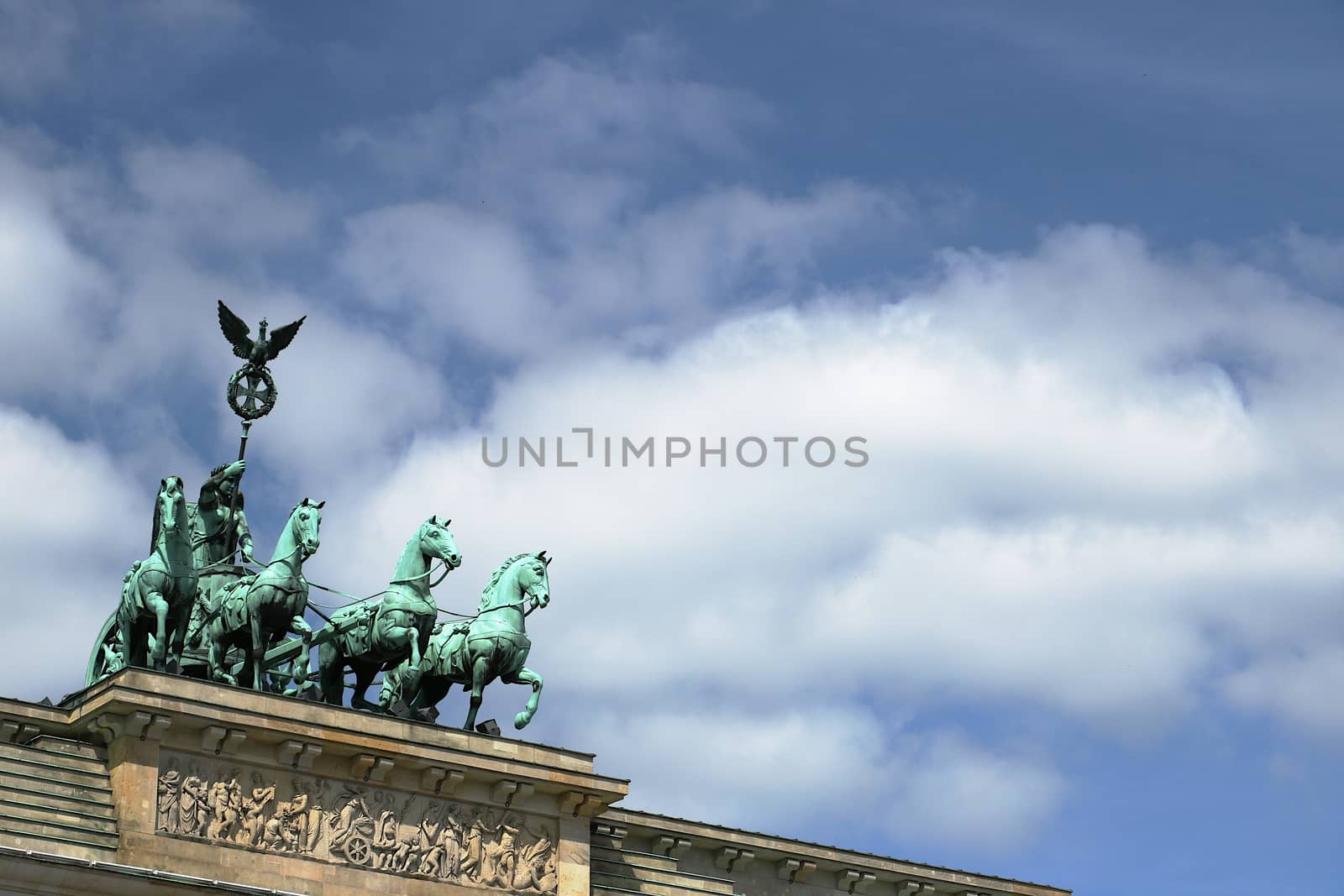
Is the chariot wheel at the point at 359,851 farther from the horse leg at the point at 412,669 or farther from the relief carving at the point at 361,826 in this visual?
the horse leg at the point at 412,669

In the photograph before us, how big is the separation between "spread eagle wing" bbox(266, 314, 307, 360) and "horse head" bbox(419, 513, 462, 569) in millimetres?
5413

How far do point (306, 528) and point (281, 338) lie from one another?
614 cm

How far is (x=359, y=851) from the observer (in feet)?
125

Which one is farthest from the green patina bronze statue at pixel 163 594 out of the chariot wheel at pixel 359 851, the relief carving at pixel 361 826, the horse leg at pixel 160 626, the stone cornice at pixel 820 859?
the stone cornice at pixel 820 859

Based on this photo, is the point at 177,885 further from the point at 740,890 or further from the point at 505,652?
the point at 740,890

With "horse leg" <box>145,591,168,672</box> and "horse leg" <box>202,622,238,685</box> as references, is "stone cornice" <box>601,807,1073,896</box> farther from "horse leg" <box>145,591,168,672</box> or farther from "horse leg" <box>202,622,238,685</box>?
"horse leg" <box>145,591,168,672</box>

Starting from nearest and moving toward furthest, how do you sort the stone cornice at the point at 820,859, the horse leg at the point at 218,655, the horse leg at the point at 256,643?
1. the horse leg at the point at 256,643
2. the horse leg at the point at 218,655
3. the stone cornice at the point at 820,859

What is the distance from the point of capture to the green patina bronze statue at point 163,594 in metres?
38.2

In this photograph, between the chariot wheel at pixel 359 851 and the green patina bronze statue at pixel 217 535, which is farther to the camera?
the green patina bronze statue at pixel 217 535

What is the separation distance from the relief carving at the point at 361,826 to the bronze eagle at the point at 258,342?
9.19m

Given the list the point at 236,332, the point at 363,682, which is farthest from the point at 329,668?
the point at 236,332

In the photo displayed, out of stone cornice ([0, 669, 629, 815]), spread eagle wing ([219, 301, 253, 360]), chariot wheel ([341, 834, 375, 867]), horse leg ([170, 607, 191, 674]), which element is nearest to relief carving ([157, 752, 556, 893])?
chariot wheel ([341, 834, 375, 867])

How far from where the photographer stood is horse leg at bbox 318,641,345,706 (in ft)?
133

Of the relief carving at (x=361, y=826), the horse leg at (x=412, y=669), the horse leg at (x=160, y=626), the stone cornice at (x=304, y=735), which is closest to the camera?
the stone cornice at (x=304, y=735)
